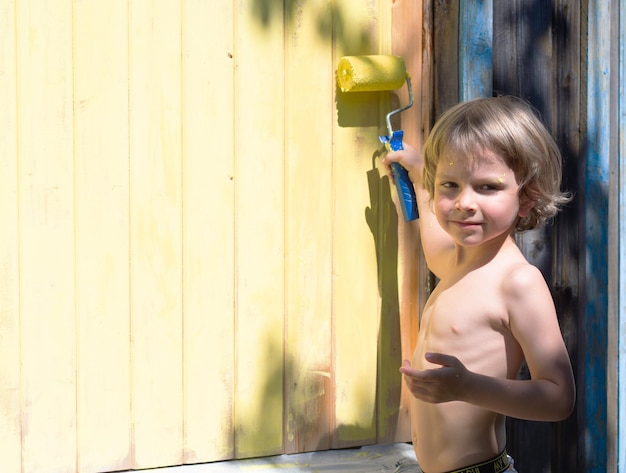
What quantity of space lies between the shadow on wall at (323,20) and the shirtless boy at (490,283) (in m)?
0.49

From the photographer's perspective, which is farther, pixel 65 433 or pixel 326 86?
pixel 326 86

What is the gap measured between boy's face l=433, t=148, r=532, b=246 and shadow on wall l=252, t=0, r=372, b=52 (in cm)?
60

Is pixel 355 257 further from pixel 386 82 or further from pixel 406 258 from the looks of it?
pixel 386 82

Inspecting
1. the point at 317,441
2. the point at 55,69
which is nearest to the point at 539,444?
the point at 317,441

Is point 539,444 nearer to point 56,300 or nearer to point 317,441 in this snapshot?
point 317,441

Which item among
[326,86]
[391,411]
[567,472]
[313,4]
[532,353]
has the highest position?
[313,4]

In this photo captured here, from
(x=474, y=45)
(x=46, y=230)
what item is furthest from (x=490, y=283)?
(x=46, y=230)

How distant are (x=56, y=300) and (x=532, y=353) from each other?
1108 mm

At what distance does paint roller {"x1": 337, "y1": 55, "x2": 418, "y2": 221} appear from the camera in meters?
2.29

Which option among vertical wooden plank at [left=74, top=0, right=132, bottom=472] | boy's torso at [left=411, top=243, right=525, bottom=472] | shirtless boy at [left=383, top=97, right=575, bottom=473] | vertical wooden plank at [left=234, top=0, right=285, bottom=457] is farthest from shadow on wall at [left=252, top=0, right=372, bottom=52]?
boy's torso at [left=411, top=243, right=525, bottom=472]

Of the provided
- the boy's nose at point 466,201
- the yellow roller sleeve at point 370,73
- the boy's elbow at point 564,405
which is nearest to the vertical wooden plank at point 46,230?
the yellow roller sleeve at point 370,73

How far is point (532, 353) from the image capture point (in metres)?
1.84

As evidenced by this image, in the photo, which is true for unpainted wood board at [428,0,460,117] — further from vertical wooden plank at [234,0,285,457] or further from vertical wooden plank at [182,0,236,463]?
vertical wooden plank at [182,0,236,463]

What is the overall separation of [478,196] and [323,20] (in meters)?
0.75
